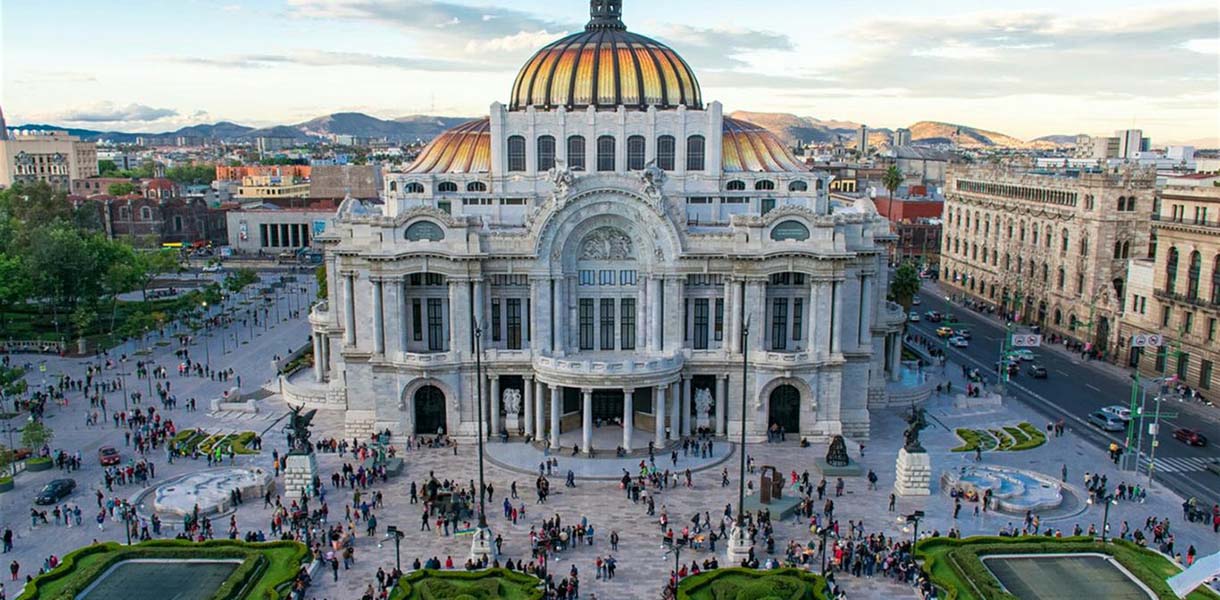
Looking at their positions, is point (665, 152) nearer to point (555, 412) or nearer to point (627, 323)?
point (627, 323)

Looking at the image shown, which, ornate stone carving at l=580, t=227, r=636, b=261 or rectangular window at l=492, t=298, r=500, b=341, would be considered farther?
rectangular window at l=492, t=298, r=500, b=341

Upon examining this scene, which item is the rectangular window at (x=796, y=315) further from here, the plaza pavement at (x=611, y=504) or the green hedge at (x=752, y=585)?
the green hedge at (x=752, y=585)

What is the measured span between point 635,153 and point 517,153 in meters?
9.08

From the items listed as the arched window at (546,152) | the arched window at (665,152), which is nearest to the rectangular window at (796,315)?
the arched window at (665,152)

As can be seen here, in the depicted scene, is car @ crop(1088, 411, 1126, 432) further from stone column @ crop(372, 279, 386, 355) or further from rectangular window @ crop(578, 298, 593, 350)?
stone column @ crop(372, 279, 386, 355)

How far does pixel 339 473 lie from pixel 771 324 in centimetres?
3057

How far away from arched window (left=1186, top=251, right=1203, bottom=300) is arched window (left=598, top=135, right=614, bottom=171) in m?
50.1

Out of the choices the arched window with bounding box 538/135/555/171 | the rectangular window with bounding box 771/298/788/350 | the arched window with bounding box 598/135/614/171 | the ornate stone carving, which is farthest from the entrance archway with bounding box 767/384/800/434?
the arched window with bounding box 538/135/555/171

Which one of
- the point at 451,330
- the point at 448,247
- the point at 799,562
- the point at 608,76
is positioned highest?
the point at 608,76

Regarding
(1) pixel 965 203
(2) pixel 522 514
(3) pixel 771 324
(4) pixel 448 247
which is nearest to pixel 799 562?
(2) pixel 522 514

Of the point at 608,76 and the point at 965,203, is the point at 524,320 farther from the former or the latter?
the point at 965,203

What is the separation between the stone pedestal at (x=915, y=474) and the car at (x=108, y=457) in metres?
48.9

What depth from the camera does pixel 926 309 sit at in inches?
4550

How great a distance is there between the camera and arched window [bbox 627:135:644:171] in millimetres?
72375
